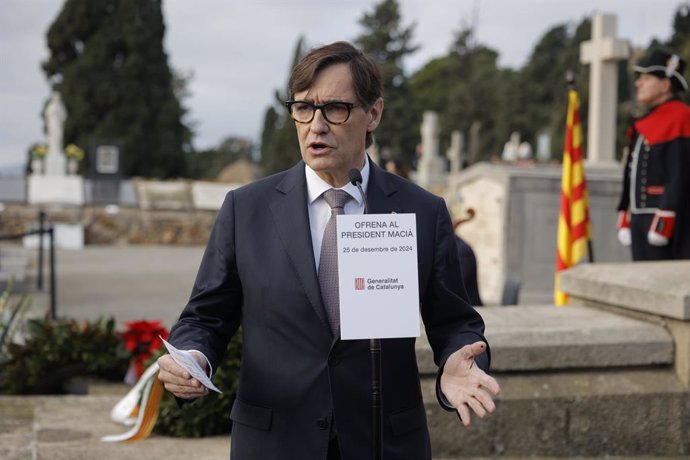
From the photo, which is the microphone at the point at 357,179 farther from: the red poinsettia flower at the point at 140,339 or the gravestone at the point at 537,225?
the gravestone at the point at 537,225

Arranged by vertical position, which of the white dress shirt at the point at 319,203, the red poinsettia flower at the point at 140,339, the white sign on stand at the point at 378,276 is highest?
the white dress shirt at the point at 319,203

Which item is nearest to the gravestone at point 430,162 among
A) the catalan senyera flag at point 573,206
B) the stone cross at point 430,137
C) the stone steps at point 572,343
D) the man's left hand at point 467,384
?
the stone cross at point 430,137

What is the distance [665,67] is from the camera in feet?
21.2

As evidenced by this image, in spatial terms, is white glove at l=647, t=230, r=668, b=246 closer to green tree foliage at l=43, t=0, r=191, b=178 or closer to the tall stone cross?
the tall stone cross

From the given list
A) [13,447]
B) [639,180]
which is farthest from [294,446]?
[639,180]

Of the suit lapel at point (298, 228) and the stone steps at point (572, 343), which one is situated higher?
the suit lapel at point (298, 228)

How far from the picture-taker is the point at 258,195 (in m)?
2.73

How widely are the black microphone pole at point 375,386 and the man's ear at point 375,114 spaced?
0.94 ft

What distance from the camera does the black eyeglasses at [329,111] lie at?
256cm

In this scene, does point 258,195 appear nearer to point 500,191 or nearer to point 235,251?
point 235,251

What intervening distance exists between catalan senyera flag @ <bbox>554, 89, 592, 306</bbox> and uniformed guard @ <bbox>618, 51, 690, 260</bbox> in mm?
1405

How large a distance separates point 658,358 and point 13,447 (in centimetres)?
310

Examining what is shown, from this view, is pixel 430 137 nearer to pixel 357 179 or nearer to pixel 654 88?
pixel 654 88

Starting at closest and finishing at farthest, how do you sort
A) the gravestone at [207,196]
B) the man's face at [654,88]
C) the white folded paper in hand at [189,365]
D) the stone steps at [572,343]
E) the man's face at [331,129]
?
the white folded paper in hand at [189,365], the man's face at [331,129], the stone steps at [572,343], the man's face at [654,88], the gravestone at [207,196]
